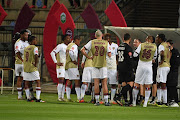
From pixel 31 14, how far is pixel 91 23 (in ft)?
8.41

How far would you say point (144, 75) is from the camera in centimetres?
1756

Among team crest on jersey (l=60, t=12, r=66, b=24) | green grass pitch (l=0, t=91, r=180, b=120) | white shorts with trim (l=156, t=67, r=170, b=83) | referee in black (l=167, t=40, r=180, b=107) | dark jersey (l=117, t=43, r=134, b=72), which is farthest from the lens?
team crest on jersey (l=60, t=12, r=66, b=24)

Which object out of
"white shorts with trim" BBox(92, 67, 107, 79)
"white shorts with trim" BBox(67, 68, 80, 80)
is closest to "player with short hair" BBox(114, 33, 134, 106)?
"white shorts with trim" BBox(92, 67, 107, 79)

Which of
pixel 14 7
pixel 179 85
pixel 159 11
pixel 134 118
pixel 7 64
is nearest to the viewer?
pixel 134 118

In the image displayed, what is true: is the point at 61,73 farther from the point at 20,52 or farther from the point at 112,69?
the point at 112,69

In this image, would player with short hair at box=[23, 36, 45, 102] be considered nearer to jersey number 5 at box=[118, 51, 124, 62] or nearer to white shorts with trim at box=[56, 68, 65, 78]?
white shorts with trim at box=[56, 68, 65, 78]

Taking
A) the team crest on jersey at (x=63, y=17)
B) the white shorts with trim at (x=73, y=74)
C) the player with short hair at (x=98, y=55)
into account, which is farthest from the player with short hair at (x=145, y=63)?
the team crest on jersey at (x=63, y=17)

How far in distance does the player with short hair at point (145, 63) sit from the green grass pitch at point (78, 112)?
2.38ft

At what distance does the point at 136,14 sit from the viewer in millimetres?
30438

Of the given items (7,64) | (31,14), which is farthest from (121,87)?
(7,64)

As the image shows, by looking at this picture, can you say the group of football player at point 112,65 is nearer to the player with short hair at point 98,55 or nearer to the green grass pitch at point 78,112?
the player with short hair at point 98,55

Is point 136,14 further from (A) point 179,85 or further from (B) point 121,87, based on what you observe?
(B) point 121,87

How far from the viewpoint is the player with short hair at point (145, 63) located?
17.4 meters

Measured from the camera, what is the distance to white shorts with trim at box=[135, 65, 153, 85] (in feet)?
57.5
